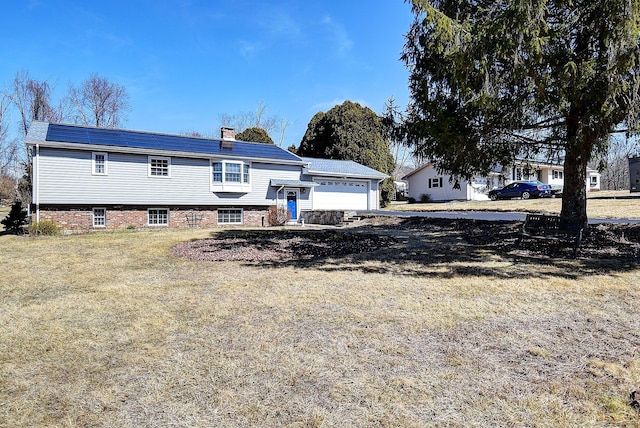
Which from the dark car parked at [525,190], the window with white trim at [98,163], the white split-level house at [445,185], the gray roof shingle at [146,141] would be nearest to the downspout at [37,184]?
the gray roof shingle at [146,141]

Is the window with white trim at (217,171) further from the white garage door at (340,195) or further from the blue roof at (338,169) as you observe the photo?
the white garage door at (340,195)

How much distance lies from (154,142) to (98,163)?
2981 millimetres

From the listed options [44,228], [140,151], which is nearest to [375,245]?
[140,151]

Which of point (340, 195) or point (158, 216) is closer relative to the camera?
point (158, 216)

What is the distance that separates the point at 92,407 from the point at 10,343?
2.17m

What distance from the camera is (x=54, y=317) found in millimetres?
5355

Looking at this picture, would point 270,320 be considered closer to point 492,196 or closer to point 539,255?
point 539,255

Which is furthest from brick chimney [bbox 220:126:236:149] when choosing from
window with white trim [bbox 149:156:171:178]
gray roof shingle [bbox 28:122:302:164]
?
window with white trim [bbox 149:156:171:178]

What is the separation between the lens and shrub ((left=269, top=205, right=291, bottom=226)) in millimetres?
23408

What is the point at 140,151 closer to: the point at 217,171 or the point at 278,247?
the point at 217,171

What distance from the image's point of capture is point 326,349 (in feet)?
13.4

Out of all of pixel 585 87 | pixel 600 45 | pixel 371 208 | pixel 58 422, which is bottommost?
pixel 58 422

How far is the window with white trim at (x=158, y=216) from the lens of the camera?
20406 millimetres

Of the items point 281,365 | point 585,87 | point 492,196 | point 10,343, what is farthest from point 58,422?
point 492,196
